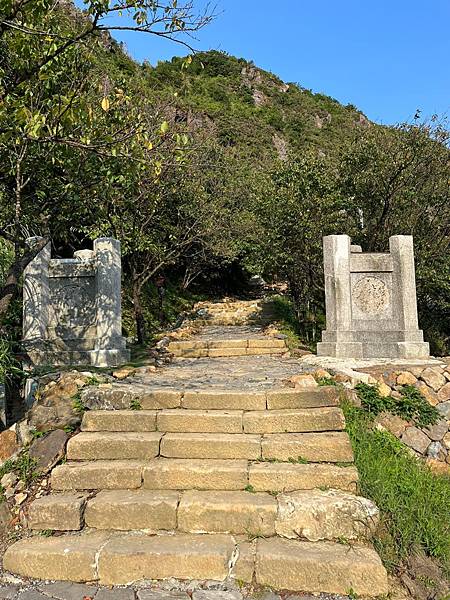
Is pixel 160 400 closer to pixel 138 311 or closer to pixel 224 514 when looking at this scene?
pixel 224 514

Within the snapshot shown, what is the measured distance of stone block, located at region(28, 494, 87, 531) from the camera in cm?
343

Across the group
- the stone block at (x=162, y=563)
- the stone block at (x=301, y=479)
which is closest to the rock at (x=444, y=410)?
the stone block at (x=301, y=479)

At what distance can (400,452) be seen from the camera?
476 centimetres

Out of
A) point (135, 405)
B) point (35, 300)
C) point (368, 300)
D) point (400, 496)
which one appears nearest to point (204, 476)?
point (135, 405)

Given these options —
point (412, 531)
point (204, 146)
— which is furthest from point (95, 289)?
point (204, 146)

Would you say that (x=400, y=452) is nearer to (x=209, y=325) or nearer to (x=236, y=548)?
(x=236, y=548)

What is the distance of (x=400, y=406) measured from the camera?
552cm

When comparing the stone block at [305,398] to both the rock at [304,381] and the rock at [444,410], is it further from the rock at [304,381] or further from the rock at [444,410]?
the rock at [444,410]

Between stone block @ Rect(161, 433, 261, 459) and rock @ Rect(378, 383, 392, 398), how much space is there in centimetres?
232

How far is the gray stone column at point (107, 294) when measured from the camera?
7.20 m

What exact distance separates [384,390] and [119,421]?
3537 mm

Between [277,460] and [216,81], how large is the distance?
57.3 metres

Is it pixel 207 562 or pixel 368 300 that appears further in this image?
pixel 368 300

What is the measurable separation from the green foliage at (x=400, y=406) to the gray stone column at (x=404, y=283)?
2.37m
